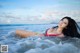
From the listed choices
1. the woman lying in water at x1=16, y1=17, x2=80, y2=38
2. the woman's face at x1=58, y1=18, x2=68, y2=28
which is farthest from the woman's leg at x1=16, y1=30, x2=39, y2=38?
the woman's face at x1=58, y1=18, x2=68, y2=28

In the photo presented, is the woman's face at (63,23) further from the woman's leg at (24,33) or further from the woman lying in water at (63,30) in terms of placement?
the woman's leg at (24,33)

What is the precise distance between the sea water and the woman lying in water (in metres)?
0.03

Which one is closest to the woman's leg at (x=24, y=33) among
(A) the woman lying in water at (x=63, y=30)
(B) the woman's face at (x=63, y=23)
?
(A) the woman lying in water at (x=63, y=30)

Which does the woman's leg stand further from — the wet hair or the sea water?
the wet hair

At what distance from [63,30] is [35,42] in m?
0.32

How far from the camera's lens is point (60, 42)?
1783 millimetres

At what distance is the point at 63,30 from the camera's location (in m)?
1.82

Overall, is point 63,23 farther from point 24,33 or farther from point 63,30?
point 24,33

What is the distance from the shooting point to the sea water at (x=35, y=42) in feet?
5.76

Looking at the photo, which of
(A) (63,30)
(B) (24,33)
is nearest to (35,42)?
(B) (24,33)

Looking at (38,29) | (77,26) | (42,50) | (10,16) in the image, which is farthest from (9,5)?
(77,26)

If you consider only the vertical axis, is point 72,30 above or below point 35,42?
above

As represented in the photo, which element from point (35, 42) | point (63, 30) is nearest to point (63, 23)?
point (63, 30)

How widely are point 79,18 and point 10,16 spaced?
28.7 inches
